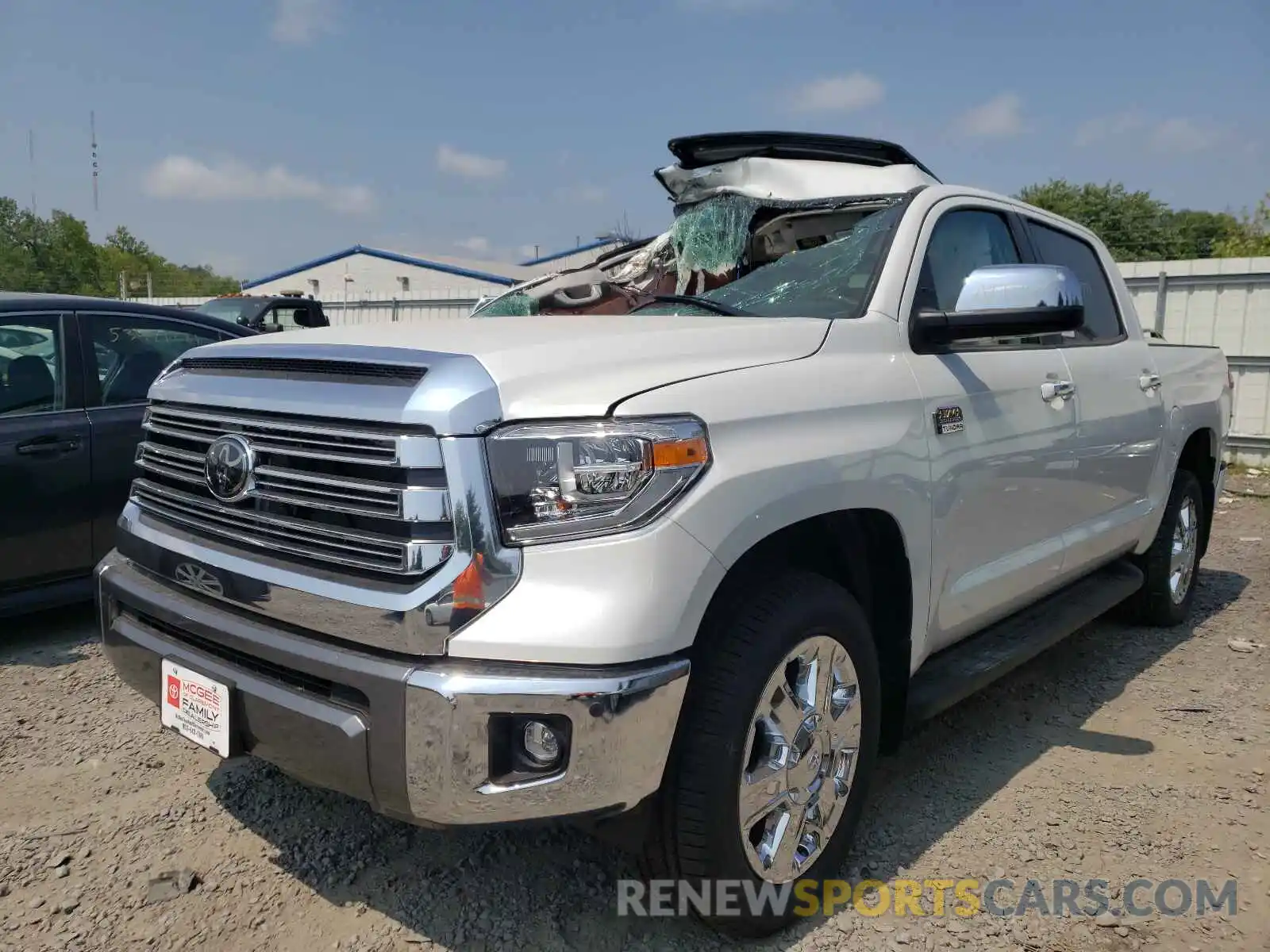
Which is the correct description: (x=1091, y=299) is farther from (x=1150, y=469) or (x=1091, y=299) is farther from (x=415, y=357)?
(x=415, y=357)

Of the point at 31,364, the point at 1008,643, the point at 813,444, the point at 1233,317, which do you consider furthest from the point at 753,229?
the point at 1233,317

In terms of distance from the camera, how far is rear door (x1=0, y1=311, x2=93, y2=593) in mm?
4047

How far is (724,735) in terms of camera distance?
201cm

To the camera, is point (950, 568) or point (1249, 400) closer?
point (950, 568)

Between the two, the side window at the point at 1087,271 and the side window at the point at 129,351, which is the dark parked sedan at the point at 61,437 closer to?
the side window at the point at 129,351

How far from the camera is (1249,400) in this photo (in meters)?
10.1

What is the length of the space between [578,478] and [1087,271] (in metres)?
3.20

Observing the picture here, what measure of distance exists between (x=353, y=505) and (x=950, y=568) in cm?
170

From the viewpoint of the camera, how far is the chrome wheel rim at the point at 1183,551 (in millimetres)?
4734

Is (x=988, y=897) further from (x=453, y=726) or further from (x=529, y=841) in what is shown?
(x=453, y=726)

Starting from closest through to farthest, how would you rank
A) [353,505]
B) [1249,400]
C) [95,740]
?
[353,505] < [95,740] < [1249,400]

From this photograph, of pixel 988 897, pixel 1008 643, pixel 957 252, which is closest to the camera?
pixel 988 897

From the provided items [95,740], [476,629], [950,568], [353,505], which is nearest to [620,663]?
[476,629]

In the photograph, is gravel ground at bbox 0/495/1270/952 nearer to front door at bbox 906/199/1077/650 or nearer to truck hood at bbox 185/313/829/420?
front door at bbox 906/199/1077/650
